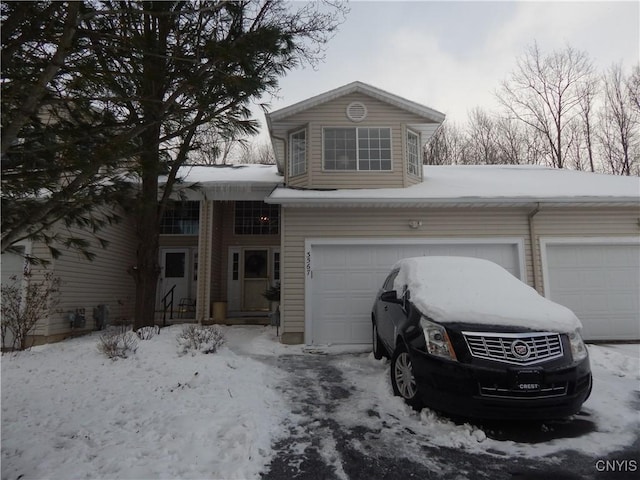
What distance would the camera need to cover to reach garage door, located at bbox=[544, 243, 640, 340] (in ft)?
28.2

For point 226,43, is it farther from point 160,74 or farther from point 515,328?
point 515,328

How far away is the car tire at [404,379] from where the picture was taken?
4.08m

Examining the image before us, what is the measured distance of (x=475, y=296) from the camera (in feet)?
14.5

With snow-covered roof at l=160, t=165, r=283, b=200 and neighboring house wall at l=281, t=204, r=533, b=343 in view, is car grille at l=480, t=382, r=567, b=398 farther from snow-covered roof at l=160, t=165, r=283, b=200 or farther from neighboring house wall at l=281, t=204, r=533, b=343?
snow-covered roof at l=160, t=165, r=283, b=200

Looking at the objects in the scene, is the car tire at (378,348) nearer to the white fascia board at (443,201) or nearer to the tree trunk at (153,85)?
the white fascia board at (443,201)

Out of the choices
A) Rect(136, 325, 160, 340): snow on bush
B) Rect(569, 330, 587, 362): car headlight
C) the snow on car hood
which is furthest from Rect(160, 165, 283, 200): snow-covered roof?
Rect(569, 330, 587, 362): car headlight

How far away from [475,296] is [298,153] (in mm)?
6843

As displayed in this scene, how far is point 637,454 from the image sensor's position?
10.7ft

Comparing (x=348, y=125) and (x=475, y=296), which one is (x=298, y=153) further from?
(x=475, y=296)

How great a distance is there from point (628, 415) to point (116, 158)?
5.59 meters

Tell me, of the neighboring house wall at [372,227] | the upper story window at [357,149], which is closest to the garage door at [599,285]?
the neighboring house wall at [372,227]

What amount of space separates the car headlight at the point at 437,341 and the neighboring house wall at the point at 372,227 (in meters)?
4.74

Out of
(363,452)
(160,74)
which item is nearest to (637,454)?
(363,452)

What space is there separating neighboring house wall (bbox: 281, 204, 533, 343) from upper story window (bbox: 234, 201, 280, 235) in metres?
5.12
